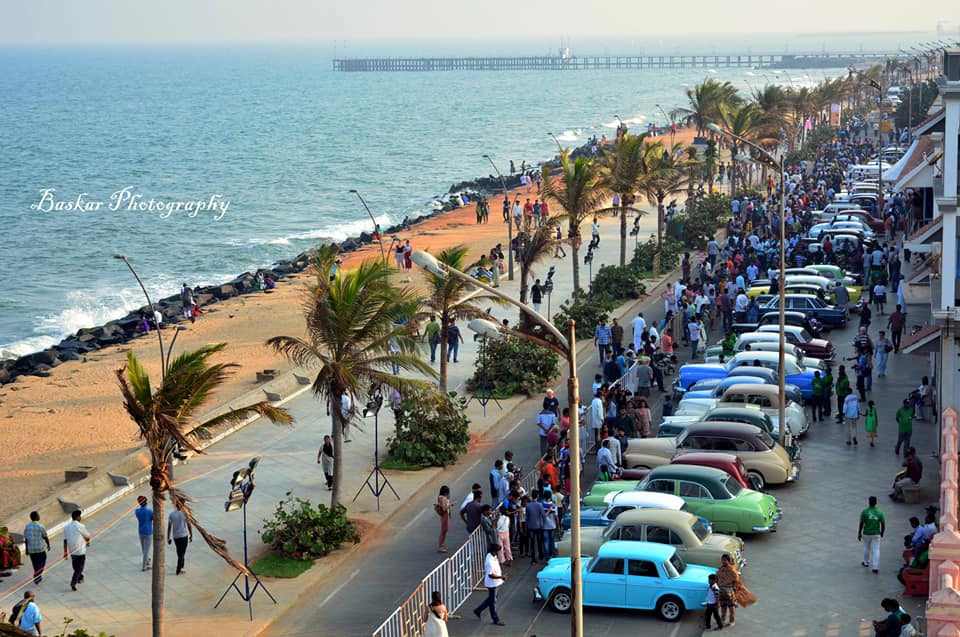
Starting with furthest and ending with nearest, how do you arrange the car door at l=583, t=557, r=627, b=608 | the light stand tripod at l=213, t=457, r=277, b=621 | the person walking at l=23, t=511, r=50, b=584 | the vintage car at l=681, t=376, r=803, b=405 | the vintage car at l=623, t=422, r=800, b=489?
the vintage car at l=681, t=376, r=803, b=405, the vintage car at l=623, t=422, r=800, b=489, the person walking at l=23, t=511, r=50, b=584, the light stand tripod at l=213, t=457, r=277, b=621, the car door at l=583, t=557, r=627, b=608

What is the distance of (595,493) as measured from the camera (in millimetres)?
24094

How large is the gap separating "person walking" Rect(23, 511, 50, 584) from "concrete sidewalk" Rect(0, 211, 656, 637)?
244 mm

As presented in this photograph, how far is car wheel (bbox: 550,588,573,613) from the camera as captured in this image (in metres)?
20.6

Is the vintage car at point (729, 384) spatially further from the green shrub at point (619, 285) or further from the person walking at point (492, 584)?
the green shrub at point (619, 285)

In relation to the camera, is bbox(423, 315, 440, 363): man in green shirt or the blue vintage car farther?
bbox(423, 315, 440, 363): man in green shirt

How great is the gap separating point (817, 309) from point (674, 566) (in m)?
20.9

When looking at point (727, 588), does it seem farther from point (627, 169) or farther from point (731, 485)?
point (627, 169)

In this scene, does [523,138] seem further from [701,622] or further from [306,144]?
[701,622]

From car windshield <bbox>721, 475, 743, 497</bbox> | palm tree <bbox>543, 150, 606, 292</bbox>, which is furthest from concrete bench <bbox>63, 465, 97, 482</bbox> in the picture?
palm tree <bbox>543, 150, 606, 292</bbox>

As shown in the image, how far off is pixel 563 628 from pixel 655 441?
24.0 feet

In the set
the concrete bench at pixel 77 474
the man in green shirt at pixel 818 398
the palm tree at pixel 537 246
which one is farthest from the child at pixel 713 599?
the palm tree at pixel 537 246

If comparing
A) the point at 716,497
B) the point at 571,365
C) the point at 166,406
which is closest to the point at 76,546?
the point at 166,406

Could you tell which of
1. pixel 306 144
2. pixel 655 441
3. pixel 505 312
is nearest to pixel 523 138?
pixel 306 144

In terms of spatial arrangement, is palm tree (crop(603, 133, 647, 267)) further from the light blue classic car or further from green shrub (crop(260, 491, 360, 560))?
the light blue classic car
